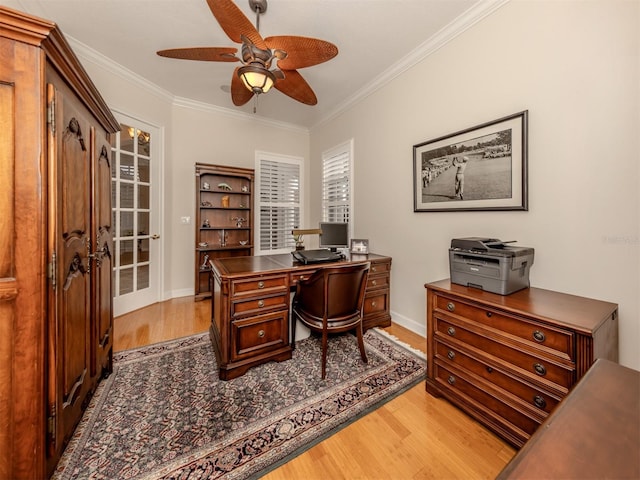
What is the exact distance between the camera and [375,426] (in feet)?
5.08

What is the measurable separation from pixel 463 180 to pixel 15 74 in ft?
Result: 8.89

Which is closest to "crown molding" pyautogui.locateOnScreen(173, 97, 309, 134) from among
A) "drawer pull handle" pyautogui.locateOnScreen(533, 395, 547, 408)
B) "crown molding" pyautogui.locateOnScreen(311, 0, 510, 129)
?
"crown molding" pyautogui.locateOnScreen(311, 0, 510, 129)

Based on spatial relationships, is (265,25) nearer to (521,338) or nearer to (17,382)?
(17,382)

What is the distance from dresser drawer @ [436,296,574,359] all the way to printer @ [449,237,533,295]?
0.67ft

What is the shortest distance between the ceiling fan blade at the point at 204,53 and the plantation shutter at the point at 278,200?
2583 mm

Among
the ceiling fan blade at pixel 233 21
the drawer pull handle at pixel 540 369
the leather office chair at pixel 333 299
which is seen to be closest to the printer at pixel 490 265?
the drawer pull handle at pixel 540 369

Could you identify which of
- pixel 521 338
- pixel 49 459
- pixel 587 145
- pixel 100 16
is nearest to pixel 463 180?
pixel 587 145

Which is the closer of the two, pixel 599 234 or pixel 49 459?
pixel 49 459

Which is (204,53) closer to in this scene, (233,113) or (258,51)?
(258,51)

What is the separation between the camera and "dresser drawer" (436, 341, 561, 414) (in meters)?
1.26

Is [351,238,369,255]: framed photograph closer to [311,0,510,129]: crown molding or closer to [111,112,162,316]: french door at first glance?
[311,0,510,129]: crown molding

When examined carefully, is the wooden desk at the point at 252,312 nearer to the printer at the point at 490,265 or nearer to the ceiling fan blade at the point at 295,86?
the printer at the point at 490,265

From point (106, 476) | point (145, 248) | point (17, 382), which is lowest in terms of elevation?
point (106, 476)

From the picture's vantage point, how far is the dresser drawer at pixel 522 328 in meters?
1.21
